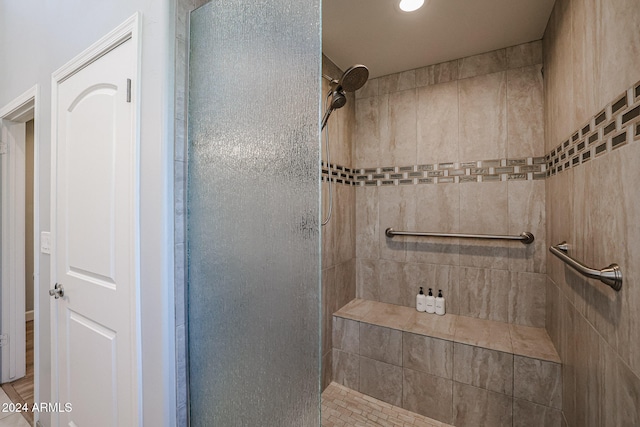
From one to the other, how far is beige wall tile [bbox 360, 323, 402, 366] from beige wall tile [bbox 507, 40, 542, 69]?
81.7 inches

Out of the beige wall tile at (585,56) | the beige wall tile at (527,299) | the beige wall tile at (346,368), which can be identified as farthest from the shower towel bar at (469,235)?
the beige wall tile at (346,368)

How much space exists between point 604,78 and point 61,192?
7.85ft

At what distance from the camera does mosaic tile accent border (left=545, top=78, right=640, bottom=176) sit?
0.75 meters

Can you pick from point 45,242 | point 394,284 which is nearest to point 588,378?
point 394,284

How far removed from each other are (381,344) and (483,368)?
63cm

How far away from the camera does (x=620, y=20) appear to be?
827 millimetres

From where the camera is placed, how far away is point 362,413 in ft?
5.89

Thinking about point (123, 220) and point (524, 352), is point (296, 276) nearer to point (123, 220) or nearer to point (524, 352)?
point (123, 220)

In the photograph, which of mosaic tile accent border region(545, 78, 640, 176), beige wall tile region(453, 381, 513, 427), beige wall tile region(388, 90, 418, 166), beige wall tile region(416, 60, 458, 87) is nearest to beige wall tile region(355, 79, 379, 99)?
beige wall tile region(388, 90, 418, 166)

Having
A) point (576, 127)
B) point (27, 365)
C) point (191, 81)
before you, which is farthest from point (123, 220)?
point (27, 365)

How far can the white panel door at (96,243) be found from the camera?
1.08m

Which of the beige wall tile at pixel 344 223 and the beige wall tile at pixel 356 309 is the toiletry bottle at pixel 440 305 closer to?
the beige wall tile at pixel 356 309

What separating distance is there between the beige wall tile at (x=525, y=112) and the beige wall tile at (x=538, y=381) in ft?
4.37

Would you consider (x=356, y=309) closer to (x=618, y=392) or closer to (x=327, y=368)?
(x=327, y=368)
